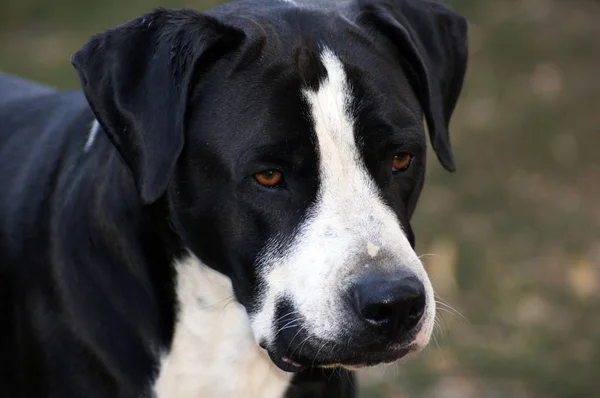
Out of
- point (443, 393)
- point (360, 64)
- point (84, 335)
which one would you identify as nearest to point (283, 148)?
point (360, 64)

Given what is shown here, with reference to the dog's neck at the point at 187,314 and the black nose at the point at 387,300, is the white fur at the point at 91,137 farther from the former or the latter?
the black nose at the point at 387,300

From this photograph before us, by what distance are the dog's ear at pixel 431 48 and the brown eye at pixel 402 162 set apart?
0.25m

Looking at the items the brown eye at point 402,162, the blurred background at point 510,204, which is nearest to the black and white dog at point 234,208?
the brown eye at point 402,162

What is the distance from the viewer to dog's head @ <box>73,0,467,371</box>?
2846 millimetres

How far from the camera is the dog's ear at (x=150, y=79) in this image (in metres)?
2.98

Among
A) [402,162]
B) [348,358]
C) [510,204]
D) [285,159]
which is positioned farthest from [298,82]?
[510,204]

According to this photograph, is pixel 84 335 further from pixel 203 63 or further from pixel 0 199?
pixel 203 63

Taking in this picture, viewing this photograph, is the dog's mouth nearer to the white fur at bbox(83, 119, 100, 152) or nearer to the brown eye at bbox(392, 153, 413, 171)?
the brown eye at bbox(392, 153, 413, 171)

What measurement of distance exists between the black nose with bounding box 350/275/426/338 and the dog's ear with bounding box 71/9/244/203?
637mm

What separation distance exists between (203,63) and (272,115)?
0.98 ft

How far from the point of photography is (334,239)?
9.32 feet

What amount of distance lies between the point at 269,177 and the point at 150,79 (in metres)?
0.44

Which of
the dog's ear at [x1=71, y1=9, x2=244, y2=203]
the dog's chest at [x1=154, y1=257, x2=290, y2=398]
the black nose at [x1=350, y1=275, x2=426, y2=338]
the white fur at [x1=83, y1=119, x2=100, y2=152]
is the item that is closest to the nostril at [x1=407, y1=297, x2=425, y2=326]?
the black nose at [x1=350, y1=275, x2=426, y2=338]

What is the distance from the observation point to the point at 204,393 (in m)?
3.35
